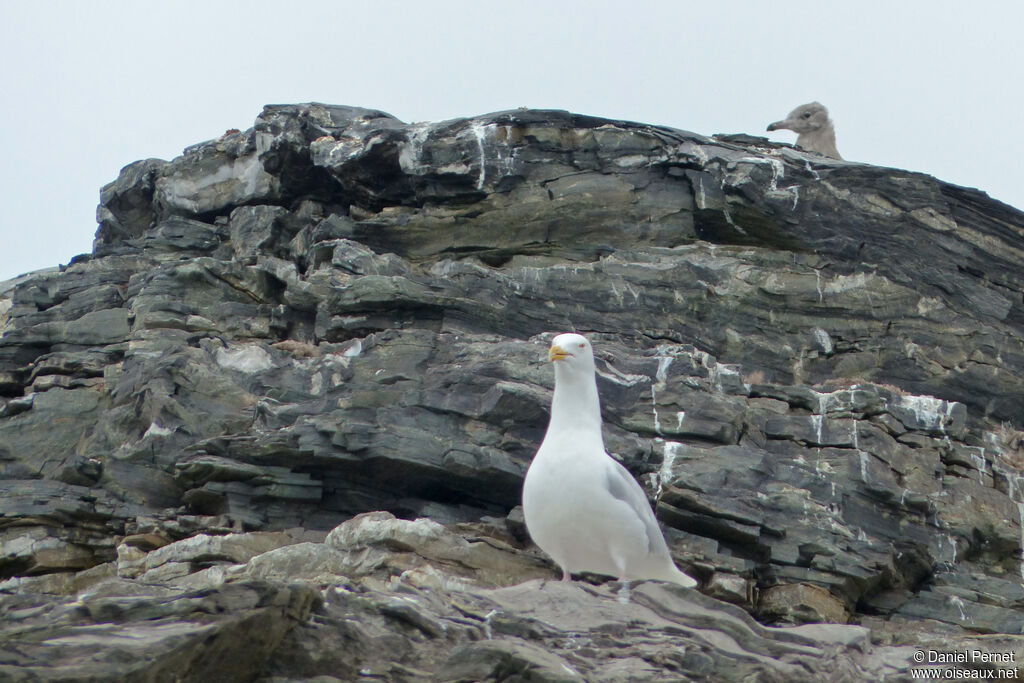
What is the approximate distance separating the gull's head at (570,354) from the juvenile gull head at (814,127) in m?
13.1

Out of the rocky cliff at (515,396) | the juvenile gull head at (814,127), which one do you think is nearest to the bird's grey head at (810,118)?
the juvenile gull head at (814,127)

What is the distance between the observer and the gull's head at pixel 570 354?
9656 mm

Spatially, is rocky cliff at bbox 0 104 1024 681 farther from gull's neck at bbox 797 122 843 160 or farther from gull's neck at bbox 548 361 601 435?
gull's neck at bbox 797 122 843 160

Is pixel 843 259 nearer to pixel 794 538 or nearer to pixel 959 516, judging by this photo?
pixel 959 516

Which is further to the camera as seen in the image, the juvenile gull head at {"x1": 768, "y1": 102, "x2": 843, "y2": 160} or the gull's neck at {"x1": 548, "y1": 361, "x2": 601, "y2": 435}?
the juvenile gull head at {"x1": 768, "y1": 102, "x2": 843, "y2": 160}

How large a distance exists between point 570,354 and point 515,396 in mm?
2871

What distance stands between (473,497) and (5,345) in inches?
298

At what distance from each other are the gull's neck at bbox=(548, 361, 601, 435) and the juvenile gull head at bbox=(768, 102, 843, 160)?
13.3m

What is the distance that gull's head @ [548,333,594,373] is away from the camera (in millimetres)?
9656

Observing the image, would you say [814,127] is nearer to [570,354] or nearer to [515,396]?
[515,396]

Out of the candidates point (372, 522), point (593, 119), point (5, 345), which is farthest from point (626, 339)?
point (5, 345)

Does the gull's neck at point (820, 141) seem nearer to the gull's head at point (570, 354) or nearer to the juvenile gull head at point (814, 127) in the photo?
the juvenile gull head at point (814, 127)

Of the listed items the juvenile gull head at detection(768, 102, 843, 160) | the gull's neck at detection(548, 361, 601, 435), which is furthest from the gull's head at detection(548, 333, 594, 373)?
the juvenile gull head at detection(768, 102, 843, 160)

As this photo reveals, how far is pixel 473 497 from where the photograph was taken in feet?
41.2
